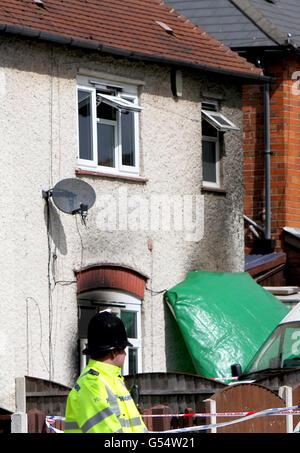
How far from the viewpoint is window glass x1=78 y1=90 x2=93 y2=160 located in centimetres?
1653

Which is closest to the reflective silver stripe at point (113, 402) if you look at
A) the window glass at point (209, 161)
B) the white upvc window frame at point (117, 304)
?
the white upvc window frame at point (117, 304)

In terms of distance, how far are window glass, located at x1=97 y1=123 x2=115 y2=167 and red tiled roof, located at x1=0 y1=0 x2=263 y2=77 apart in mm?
1142

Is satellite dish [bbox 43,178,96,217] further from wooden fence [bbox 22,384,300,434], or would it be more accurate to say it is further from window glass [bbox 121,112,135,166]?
wooden fence [bbox 22,384,300,434]

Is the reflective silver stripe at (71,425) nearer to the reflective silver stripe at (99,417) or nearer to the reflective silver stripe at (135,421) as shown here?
the reflective silver stripe at (99,417)

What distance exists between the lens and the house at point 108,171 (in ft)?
50.2

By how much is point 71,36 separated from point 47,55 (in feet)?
1.81

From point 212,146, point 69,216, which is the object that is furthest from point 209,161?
point 69,216

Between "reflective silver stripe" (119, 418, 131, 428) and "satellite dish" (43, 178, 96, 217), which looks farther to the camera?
"satellite dish" (43, 178, 96, 217)

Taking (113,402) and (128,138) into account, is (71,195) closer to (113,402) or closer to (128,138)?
(128,138)

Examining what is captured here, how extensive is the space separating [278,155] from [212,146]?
2.73 m

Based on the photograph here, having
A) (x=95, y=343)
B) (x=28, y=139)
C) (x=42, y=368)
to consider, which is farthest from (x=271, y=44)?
(x=95, y=343)

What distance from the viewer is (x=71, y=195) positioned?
617 inches

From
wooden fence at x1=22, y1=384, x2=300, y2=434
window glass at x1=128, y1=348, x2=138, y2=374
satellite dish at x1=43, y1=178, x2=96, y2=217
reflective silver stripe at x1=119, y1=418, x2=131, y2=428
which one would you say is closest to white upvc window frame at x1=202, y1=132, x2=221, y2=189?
window glass at x1=128, y1=348, x2=138, y2=374

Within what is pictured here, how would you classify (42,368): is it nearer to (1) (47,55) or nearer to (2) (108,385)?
(1) (47,55)
